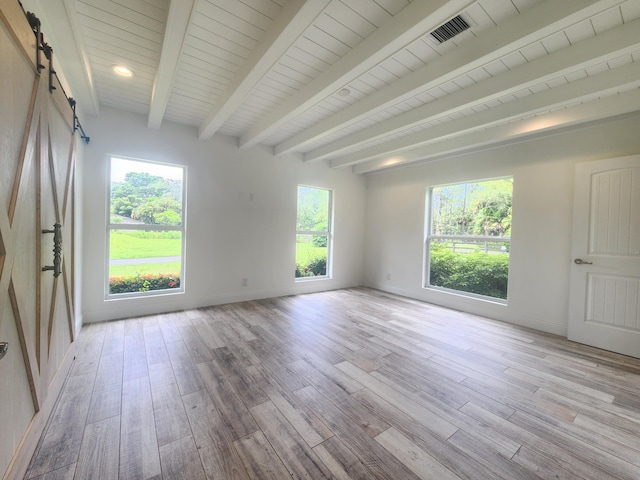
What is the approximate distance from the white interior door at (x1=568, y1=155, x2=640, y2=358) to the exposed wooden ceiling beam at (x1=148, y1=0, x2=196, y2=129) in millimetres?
4192

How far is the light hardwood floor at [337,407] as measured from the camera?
1.41 m

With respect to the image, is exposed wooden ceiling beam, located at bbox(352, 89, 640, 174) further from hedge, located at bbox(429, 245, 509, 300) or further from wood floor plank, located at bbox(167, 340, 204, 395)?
wood floor plank, located at bbox(167, 340, 204, 395)

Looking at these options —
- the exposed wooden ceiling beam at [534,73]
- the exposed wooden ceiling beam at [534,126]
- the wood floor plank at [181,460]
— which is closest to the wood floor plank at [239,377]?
the wood floor plank at [181,460]

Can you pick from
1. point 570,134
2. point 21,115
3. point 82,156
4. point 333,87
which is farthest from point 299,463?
point 570,134

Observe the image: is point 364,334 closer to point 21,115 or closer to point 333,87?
point 333,87

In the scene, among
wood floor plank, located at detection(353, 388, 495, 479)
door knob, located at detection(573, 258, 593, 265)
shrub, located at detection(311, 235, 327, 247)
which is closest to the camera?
wood floor plank, located at detection(353, 388, 495, 479)

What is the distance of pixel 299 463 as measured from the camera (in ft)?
4.59

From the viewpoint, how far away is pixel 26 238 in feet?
4.56

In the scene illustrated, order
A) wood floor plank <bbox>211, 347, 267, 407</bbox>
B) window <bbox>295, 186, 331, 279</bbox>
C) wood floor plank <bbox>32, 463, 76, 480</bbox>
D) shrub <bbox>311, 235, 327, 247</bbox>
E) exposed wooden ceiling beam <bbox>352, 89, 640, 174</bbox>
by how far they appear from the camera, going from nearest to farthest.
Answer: wood floor plank <bbox>32, 463, 76, 480</bbox>, wood floor plank <bbox>211, 347, 267, 407</bbox>, exposed wooden ceiling beam <bbox>352, 89, 640, 174</bbox>, window <bbox>295, 186, 331, 279</bbox>, shrub <bbox>311, 235, 327, 247</bbox>

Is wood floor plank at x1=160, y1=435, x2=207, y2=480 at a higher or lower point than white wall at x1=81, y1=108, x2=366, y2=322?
lower

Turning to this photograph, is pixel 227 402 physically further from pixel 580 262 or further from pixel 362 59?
pixel 580 262

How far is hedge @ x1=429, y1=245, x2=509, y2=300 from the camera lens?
4047 mm

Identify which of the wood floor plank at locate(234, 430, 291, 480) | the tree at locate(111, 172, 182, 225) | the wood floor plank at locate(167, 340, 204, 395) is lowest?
the wood floor plank at locate(234, 430, 291, 480)

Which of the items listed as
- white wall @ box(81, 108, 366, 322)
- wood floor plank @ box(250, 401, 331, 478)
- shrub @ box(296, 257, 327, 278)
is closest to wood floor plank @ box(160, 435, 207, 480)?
wood floor plank @ box(250, 401, 331, 478)
